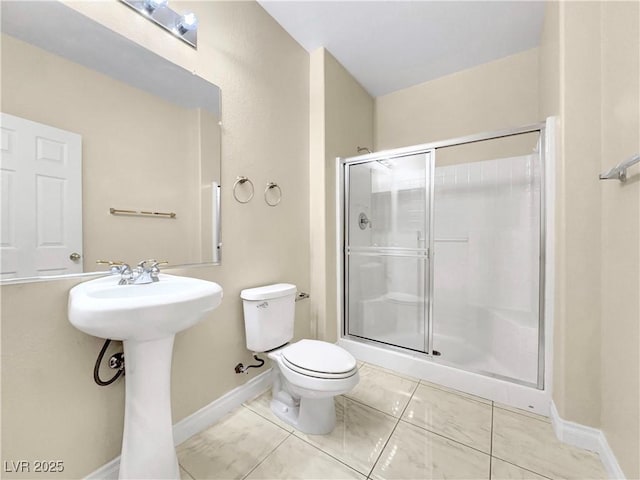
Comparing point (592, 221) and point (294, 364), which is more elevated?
point (592, 221)

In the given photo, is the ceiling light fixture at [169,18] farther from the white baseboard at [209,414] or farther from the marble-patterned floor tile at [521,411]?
the marble-patterned floor tile at [521,411]

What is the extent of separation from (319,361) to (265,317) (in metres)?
0.42

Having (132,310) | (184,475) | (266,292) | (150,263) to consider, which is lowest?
(184,475)

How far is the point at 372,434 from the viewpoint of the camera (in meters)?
1.35

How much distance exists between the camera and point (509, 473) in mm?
1120

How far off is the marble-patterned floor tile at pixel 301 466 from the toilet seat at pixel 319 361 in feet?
1.20

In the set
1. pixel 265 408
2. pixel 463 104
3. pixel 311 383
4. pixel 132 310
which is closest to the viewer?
pixel 132 310

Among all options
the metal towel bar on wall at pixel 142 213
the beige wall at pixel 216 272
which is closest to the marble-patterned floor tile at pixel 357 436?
the beige wall at pixel 216 272

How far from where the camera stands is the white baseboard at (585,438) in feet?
3.72

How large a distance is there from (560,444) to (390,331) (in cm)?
110

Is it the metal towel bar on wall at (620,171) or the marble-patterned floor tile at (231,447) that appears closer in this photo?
the metal towel bar on wall at (620,171)

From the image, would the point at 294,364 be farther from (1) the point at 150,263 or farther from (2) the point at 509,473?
(2) the point at 509,473

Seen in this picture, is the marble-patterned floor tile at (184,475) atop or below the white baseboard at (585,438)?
below

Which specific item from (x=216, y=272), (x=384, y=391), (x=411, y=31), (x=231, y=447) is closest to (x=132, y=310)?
(x=216, y=272)
